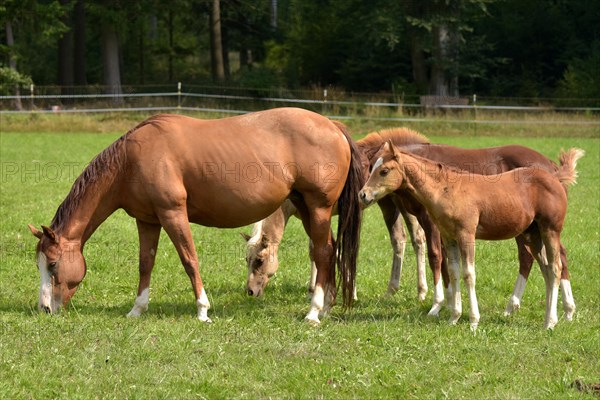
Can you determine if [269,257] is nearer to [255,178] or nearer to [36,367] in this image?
[255,178]

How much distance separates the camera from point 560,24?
42.5 meters

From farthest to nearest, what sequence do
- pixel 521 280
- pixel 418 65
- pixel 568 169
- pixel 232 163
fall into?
pixel 418 65
pixel 521 280
pixel 568 169
pixel 232 163

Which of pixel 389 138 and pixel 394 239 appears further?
pixel 394 239

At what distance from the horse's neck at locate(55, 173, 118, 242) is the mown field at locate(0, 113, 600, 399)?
0.77m

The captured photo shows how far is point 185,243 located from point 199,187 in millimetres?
546

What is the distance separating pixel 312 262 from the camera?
8.95m

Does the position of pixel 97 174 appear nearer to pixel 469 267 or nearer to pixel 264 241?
pixel 264 241

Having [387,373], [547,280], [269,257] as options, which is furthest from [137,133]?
[547,280]

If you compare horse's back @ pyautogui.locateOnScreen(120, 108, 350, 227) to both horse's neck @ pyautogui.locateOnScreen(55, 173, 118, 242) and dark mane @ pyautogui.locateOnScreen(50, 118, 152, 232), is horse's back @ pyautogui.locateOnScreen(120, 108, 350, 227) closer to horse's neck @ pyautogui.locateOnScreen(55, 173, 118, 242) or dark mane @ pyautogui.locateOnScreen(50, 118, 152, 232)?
dark mane @ pyautogui.locateOnScreen(50, 118, 152, 232)

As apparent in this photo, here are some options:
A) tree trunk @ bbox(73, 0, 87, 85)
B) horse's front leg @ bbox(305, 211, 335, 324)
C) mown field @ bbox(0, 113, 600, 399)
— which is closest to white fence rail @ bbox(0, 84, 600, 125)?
tree trunk @ bbox(73, 0, 87, 85)

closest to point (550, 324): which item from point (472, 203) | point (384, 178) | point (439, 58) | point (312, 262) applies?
point (472, 203)

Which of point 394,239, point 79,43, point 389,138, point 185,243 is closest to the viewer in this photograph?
point 185,243

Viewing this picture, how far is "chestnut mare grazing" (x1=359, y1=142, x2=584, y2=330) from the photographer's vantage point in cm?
732

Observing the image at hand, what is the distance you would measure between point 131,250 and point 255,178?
13.2 feet
